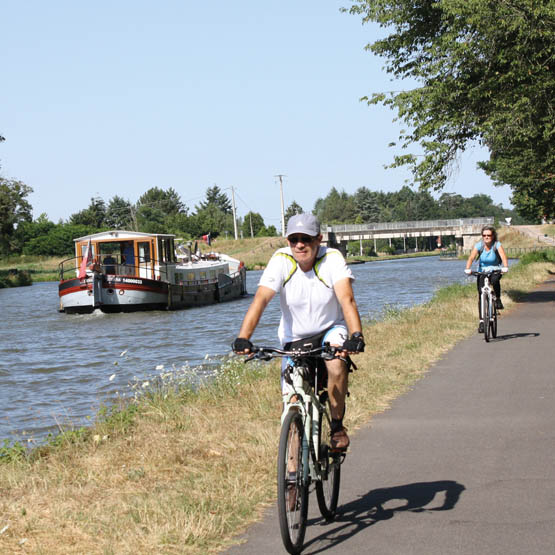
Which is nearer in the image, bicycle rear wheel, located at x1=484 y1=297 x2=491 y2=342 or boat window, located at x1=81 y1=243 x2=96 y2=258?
bicycle rear wheel, located at x1=484 y1=297 x2=491 y2=342

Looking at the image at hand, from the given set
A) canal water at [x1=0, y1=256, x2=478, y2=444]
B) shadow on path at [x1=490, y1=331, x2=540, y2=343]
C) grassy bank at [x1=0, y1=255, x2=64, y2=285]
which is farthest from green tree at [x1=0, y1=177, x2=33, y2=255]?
shadow on path at [x1=490, y1=331, x2=540, y2=343]

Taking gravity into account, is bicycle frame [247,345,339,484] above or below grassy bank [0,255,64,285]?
above

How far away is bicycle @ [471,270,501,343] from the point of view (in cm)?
1386

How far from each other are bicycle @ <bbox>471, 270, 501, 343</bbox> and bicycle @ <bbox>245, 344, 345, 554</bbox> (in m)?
9.28

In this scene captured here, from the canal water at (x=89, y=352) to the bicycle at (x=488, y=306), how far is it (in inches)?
189

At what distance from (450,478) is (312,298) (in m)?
1.89

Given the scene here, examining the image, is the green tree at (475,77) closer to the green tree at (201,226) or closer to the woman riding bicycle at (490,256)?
the woman riding bicycle at (490,256)

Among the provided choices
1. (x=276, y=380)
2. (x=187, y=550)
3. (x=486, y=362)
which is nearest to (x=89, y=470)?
(x=187, y=550)

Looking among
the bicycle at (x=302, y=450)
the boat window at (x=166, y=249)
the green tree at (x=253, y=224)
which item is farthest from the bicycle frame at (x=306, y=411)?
the green tree at (x=253, y=224)

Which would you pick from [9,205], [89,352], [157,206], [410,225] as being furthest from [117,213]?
[89,352]

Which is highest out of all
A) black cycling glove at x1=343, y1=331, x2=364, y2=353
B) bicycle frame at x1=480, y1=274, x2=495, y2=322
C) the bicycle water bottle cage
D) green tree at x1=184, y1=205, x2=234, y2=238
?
green tree at x1=184, y1=205, x2=234, y2=238

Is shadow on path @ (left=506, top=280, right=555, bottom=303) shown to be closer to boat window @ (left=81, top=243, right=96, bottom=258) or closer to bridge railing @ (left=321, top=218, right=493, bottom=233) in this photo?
boat window @ (left=81, top=243, right=96, bottom=258)

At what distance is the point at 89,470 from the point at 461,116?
51.5 ft

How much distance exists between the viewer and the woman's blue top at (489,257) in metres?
14.1
